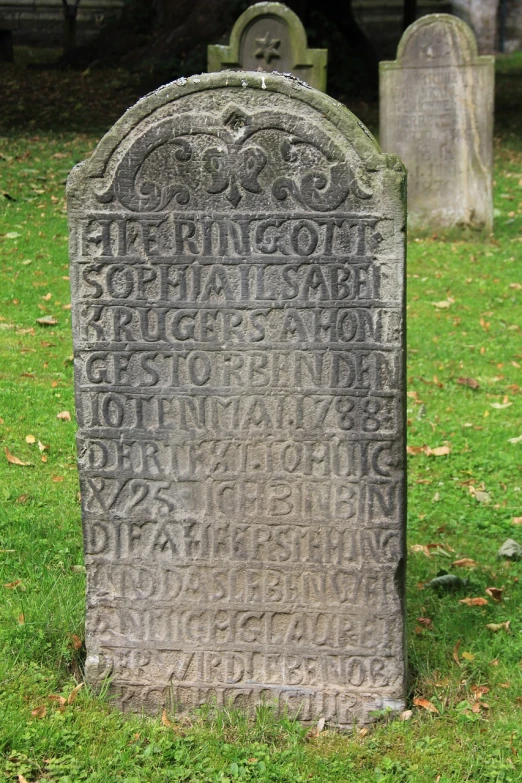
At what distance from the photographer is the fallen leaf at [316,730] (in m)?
3.57

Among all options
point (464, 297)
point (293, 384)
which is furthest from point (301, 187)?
point (464, 297)

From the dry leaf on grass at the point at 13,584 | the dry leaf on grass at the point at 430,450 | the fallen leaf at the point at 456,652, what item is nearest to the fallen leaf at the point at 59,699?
the dry leaf on grass at the point at 13,584

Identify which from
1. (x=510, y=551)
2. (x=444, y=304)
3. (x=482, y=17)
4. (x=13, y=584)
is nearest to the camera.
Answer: (x=13, y=584)

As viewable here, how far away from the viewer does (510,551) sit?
490 centimetres

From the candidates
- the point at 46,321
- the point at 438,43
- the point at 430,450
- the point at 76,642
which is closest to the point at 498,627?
the point at 76,642

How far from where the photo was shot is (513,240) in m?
10.9

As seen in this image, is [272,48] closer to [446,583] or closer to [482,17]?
[446,583]

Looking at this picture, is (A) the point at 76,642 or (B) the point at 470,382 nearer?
(A) the point at 76,642

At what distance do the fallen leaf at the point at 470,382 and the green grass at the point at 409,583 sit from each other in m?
0.03

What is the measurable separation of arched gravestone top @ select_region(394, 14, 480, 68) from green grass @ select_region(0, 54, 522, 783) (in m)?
2.42

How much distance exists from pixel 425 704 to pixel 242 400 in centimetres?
124

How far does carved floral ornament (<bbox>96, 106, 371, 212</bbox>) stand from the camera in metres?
3.37

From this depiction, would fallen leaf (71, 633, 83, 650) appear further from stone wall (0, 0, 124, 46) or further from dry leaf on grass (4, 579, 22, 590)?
stone wall (0, 0, 124, 46)

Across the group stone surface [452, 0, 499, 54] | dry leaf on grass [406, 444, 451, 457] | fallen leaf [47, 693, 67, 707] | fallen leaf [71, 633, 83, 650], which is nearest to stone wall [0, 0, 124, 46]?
stone surface [452, 0, 499, 54]
